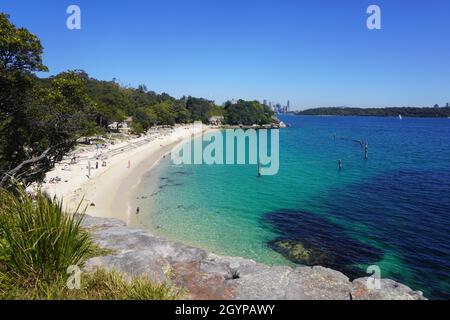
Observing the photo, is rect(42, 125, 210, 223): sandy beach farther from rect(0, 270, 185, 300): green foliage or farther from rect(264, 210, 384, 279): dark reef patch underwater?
rect(264, 210, 384, 279): dark reef patch underwater

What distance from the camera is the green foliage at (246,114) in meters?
145

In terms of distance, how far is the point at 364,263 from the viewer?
1769 cm

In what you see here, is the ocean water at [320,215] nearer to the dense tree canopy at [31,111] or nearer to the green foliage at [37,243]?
the dense tree canopy at [31,111]

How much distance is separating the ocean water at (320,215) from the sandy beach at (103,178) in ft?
6.70

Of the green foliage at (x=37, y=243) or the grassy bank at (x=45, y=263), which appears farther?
the green foliage at (x=37, y=243)

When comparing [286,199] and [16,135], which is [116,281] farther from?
[286,199]

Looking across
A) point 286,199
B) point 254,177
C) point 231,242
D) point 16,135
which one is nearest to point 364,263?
point 231,242

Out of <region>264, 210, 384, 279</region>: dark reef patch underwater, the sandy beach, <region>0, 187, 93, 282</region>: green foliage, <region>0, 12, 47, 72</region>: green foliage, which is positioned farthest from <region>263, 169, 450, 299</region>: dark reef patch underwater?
<region>0, 12, 47, 72</region>: green foliage

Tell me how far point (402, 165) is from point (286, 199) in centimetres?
3113

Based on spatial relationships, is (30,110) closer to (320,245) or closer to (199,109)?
(320,245)

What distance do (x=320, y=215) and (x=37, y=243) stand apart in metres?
23.3

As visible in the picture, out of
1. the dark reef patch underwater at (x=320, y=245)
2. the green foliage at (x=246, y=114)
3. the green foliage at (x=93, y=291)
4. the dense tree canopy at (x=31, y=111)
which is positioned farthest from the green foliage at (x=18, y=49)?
the green foliage at (x=246, y=114)

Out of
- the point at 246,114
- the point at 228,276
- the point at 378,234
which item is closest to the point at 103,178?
the point at 378,234

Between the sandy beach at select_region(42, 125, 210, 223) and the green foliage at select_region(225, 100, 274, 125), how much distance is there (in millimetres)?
86870
